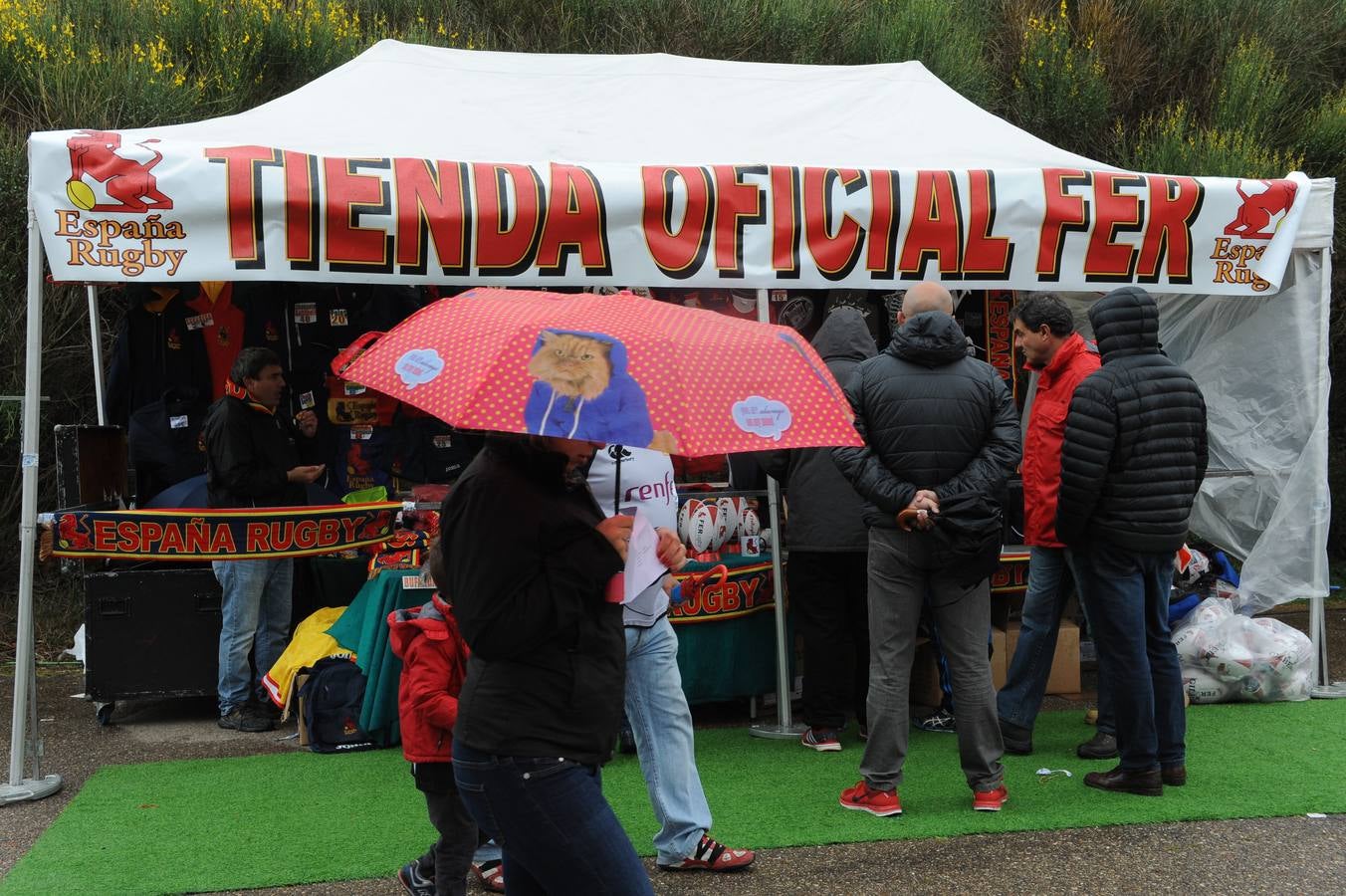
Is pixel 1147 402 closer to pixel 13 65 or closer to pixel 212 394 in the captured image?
pixel 212 394

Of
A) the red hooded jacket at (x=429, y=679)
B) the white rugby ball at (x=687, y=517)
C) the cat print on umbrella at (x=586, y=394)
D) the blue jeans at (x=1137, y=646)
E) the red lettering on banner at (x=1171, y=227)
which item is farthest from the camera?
the white rugby ball at (x=687, y=517)

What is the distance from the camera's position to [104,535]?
561 centimetres

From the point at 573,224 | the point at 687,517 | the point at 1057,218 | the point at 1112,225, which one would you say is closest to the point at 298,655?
the point at 687,517

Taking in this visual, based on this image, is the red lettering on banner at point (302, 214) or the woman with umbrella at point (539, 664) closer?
the woman with umbrella at point (539, 664)

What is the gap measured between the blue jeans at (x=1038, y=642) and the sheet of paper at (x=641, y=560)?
322cm

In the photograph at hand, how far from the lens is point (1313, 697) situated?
21.0 feet

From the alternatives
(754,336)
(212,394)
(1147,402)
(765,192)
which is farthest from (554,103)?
(754,336)

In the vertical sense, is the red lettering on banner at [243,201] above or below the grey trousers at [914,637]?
above

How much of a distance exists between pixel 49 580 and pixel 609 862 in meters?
8.05

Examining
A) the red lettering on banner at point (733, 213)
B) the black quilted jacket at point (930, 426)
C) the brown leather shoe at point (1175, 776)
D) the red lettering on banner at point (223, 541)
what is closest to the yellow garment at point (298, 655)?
the red lettering on banner at point (223, 541)

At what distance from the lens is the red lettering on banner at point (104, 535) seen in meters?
5.59

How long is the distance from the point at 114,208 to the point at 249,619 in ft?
7.37

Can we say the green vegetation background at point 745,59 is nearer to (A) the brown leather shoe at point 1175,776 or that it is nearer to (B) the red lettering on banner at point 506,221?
(B) the red lettering on banner at point 506,221

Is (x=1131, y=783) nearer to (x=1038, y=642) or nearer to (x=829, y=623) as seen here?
(x=1038, y=642)
